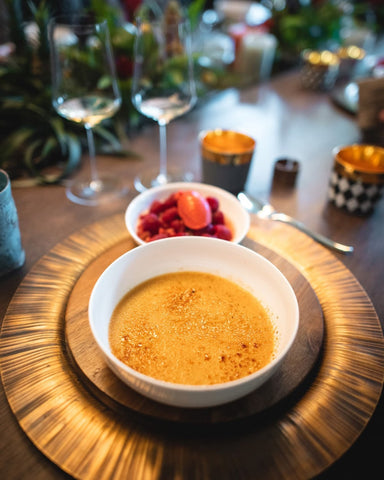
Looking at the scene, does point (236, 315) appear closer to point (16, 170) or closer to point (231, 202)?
point (231, 202)

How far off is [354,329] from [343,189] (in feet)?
1.67

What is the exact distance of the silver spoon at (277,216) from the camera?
95cm

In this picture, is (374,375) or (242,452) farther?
(374,375)

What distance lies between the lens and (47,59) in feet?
4.78

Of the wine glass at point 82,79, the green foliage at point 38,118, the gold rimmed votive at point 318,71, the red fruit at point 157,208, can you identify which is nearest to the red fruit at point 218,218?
the red fruit at point 157,208

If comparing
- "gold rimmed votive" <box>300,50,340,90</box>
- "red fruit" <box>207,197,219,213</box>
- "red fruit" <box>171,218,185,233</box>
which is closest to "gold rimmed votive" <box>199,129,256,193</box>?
"red fruit" <box>207,197,219,213</box>

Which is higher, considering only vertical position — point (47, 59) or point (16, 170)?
point (47, 59)

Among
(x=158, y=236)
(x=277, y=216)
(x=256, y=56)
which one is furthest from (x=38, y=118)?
(x=256, y=56)

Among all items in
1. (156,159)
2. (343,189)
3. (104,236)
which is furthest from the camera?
(156,159)

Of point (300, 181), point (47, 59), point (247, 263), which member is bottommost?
point (300, 181)

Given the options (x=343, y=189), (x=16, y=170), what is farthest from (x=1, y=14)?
(x=343, y=189)

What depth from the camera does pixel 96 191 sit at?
1.16 metres

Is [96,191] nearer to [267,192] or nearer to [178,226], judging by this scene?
[178,226]

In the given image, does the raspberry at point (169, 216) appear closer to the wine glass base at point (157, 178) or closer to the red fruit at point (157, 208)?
the red fruit at point (157, 208)
